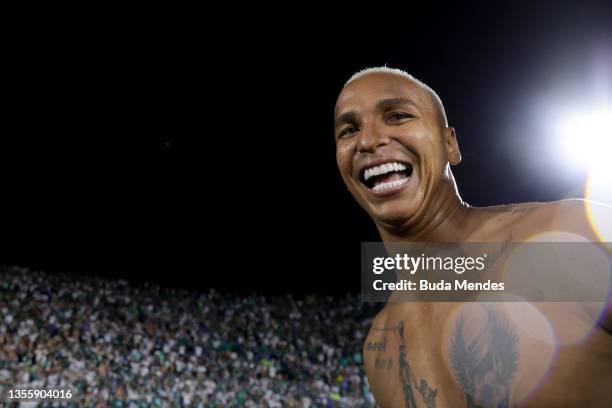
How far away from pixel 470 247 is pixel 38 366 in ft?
32.8

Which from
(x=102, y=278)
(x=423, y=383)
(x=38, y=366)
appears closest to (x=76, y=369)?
(x=38, y=366)

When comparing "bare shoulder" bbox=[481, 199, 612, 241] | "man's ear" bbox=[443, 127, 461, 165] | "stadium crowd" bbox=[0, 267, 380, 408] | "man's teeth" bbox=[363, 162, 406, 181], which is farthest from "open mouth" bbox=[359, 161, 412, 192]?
"stadium crowd" bbox=[0, 267, 380, 408]

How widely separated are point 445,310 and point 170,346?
10934 millimetres

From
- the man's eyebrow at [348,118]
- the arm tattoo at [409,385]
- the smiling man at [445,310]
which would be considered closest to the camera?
the smiling man at [445,310]

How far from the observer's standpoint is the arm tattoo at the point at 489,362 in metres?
1.30

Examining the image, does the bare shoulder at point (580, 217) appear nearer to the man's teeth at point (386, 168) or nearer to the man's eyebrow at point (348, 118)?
the man's teeth at point (386, 168)

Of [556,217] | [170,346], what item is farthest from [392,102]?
[170,346]

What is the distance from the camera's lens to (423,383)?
1508mm

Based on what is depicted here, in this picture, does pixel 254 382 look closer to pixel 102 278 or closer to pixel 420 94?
pixel 102 278

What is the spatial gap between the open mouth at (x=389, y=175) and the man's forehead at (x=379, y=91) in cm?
20

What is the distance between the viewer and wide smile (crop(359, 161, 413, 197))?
1530 mm

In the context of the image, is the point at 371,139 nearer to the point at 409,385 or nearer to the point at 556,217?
the point at 556,217

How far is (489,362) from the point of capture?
134 centimetres

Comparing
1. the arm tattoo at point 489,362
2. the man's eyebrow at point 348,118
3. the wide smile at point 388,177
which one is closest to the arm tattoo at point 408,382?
the arm tattoo at point 489,362
